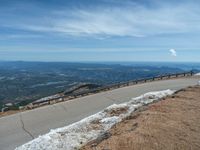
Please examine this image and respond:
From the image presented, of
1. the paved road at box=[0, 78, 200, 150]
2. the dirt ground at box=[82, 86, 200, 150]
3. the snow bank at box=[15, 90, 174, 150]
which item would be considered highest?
the dirt ground at box=[82, 86, 200, 150]

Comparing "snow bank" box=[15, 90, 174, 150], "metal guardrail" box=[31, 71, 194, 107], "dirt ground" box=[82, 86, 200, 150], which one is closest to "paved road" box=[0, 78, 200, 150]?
"snow bank" box=[15, 90, 174, 150]

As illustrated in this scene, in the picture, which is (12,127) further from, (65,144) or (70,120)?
(65,144)

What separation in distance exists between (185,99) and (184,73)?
24.1m

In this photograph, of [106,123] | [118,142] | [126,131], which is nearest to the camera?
[118,142]

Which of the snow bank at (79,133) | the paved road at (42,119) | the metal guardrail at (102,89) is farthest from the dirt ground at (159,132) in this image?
the metal guardrail at (102,89)

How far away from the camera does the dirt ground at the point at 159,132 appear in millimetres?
8781

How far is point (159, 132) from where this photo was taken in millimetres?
9812

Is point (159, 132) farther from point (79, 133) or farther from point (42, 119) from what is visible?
point (42, 119)

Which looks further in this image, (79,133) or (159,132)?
(79,133)

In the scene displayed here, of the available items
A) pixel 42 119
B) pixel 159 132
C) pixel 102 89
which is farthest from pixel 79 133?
pixel 102 89

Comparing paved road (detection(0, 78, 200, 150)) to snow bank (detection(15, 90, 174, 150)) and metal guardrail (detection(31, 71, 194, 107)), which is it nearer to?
snow bank (detection(15, 90, 174, 150))

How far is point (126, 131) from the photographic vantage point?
410 inches

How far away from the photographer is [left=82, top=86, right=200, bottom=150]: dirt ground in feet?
28.8

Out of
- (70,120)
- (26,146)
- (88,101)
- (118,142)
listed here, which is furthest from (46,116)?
(118,142)
